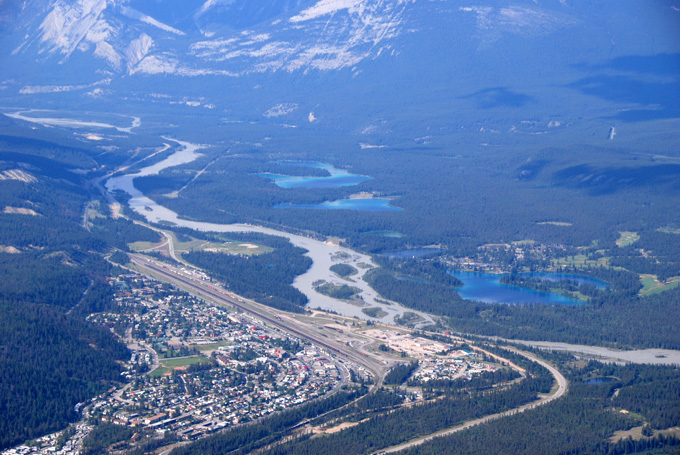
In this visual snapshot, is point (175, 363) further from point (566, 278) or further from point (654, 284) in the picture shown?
point (654, 284)

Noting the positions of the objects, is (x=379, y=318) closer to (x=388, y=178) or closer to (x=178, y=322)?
(x=178, y=322)

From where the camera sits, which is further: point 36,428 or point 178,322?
point 178,322

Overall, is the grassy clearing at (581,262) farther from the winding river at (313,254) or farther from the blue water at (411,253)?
the winding river at (313,254)

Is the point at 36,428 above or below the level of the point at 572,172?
below

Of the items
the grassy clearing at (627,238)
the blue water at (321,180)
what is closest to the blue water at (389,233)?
the grassy clearing at (627,238)

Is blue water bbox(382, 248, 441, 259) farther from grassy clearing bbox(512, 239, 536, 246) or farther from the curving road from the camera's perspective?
the curving road

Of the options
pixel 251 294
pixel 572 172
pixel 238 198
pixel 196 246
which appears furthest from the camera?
pixel 572 172

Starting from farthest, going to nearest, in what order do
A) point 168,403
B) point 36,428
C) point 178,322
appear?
1. point 178,322
2. point 168,403
3. point 36,428

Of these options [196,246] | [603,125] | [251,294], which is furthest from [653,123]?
[251,294]
